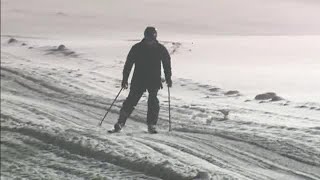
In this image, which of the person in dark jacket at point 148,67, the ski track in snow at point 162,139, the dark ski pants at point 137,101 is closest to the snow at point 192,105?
the ski track in snow at point 162,139

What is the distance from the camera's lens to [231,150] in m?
7.90

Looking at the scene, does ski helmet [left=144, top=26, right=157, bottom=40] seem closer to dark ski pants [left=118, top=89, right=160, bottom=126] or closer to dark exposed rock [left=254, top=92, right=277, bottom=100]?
dark ski pants [left=118, top=89, right=160, bottom=126]

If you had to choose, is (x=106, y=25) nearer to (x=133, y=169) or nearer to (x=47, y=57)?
(x=133, y=169)

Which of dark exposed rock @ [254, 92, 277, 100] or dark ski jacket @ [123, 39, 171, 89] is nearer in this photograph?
dark ski jacket @ [123, 39, 171, 89]

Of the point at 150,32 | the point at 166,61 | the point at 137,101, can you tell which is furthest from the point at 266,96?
Result: the point at 150,32

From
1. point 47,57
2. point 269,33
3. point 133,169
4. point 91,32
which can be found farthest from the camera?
point 47,57

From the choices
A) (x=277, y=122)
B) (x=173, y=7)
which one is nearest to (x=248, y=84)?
(x=277, y=122)

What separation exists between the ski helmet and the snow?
574 millimetres

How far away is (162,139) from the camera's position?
328 inches

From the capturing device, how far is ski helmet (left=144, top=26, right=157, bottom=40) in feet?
24.4

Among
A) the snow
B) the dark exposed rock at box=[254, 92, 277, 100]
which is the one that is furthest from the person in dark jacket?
the dark exposed rock at box=[254, 92, 277, 100]

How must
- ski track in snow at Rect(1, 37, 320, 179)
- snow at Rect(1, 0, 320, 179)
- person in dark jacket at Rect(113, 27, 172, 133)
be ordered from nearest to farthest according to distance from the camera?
ski track in snow at Rect(1, 37, 320, 179), snow at Rect(1, 0, 320, 179), person in dark jacket at Rect(113, 27, 172, 133)

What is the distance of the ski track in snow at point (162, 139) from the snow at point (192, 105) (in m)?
0.02

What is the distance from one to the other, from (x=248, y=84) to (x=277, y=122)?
2.18 meters
